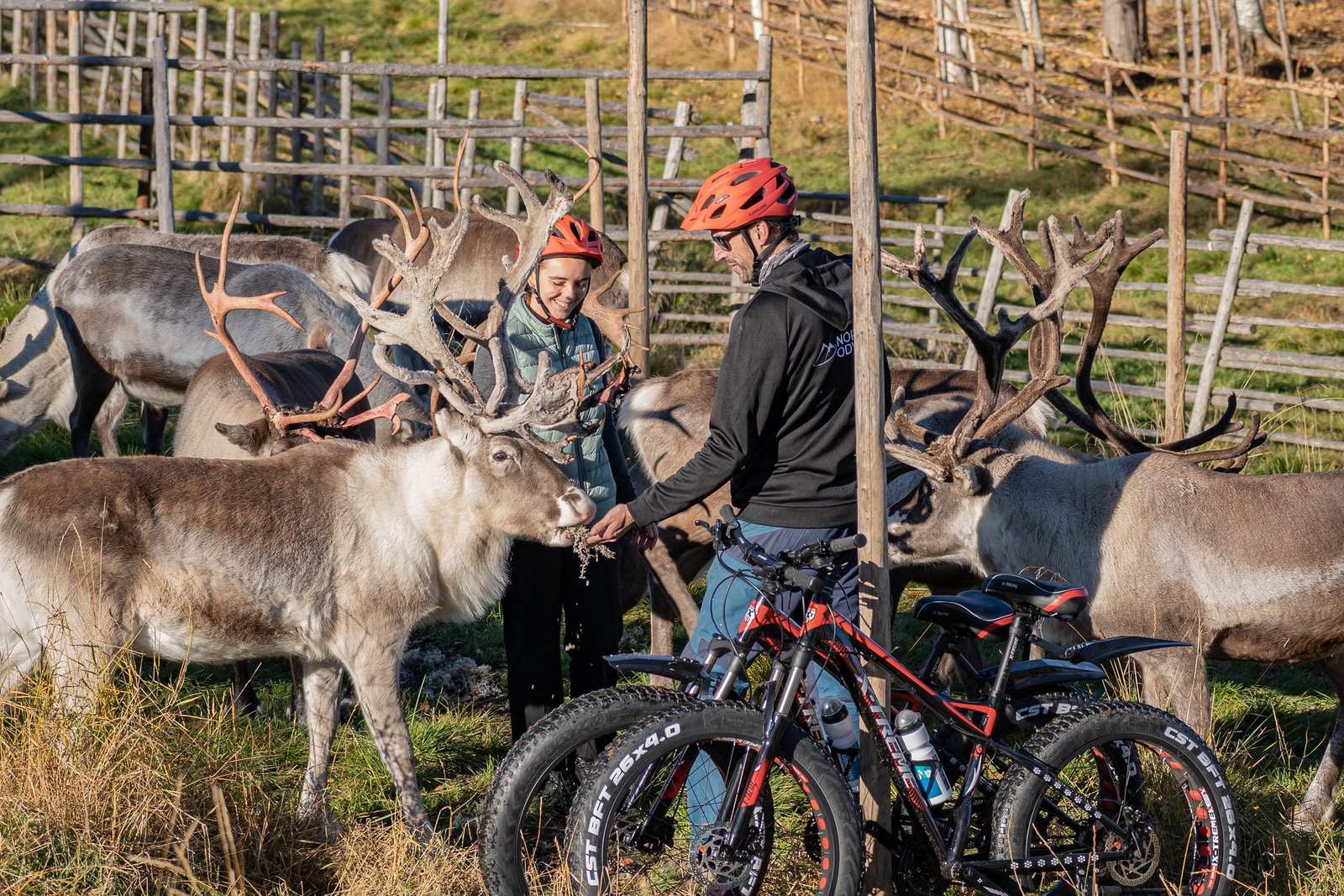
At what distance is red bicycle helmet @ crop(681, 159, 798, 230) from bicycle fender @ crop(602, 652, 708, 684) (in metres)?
1.26

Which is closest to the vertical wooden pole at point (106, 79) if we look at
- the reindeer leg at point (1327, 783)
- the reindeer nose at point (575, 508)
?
the reindeer nose at point (575, 508)

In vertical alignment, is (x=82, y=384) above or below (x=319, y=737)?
above

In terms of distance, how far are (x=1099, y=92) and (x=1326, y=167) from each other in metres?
4.13

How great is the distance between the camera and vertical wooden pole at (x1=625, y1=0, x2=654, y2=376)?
6.24 meters

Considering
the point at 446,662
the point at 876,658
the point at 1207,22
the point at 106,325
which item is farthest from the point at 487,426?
the point at 1207,22

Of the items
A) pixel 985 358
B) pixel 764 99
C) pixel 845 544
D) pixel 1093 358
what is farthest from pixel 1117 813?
pixel 764 99

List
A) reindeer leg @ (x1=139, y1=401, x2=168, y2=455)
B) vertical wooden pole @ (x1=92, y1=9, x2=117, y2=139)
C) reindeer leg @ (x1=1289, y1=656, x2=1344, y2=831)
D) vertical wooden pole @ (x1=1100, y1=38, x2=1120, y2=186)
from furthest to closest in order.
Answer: vertical wooden pole @ (x1=1100, y1=38, x2=1120, y2=186), vertical wooden pole @ (x1=92, y1=9, x2=117, y2=139), reindeer leg @ (x1=139, y1=401, x2=168, y2=455), reindeer leg @ (x1=1289, y1=656, x2=1344, y2=831)

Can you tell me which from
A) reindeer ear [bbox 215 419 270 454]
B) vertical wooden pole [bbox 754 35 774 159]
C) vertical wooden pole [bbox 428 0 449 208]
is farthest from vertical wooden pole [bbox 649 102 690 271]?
reindeer ear [bbox 215 419 270 454]

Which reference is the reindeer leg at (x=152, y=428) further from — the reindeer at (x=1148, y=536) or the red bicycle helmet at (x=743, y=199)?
the red bicycle helmet at (x=743, y=199)

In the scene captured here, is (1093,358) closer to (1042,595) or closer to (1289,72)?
(1042,595)

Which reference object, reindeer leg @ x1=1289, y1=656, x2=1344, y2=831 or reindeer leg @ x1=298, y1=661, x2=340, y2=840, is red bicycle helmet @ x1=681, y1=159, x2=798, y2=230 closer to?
reindeer leg @ x1=298, y1=661, x2=340, y2=840

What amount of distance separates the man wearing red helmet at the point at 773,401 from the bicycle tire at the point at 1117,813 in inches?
24.3

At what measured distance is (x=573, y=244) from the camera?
4512 mm

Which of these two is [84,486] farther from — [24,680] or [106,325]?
[106,325]
